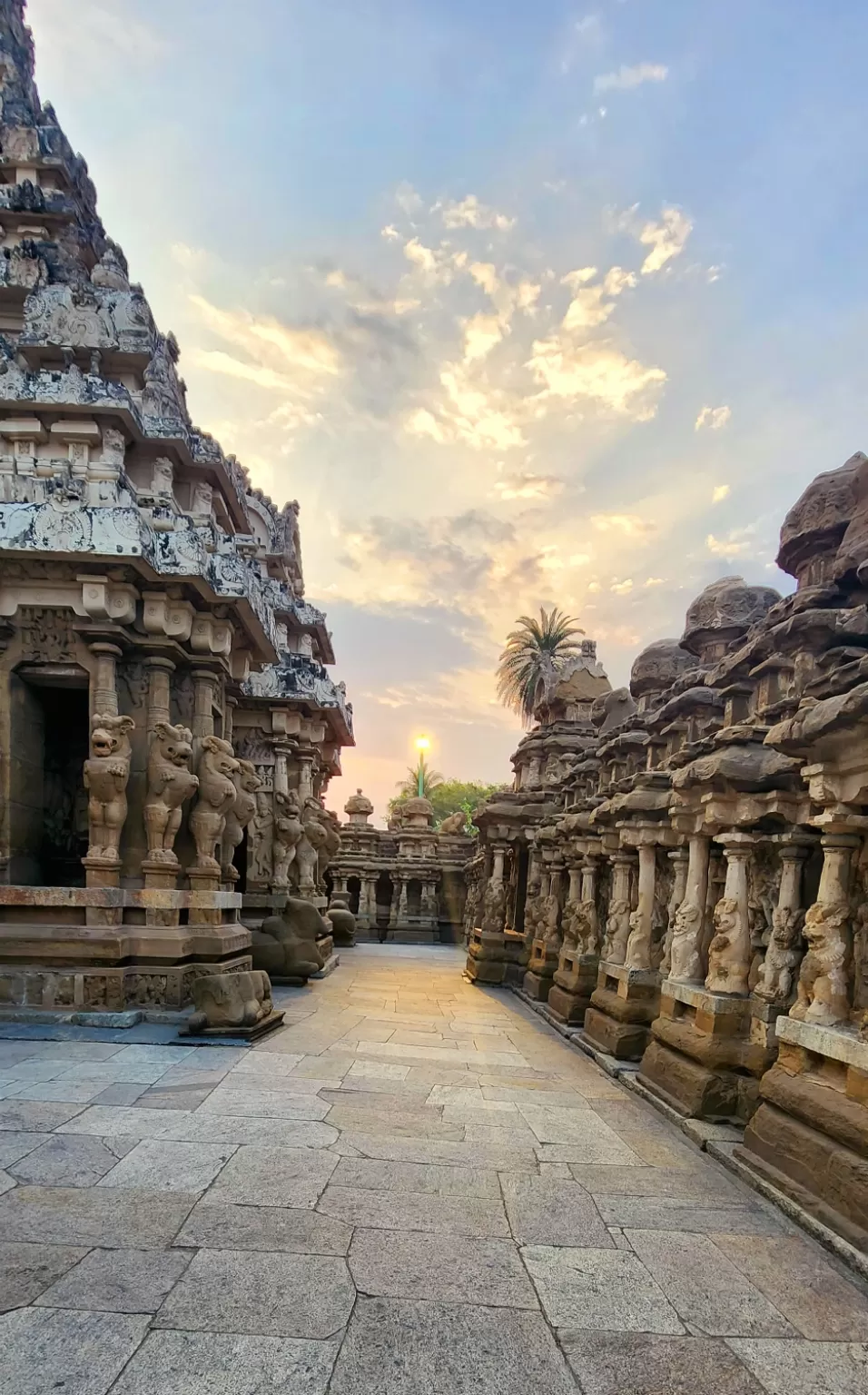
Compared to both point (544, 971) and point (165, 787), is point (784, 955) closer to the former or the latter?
point (165, 787)

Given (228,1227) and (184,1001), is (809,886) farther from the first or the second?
(184,1001)

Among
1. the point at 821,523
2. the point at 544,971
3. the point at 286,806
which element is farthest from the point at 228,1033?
the point at 286,806

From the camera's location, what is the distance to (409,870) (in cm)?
2800

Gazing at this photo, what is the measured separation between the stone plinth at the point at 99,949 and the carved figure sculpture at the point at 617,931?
4.14 meters

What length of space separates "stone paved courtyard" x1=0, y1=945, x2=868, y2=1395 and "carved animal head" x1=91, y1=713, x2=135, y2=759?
9.62 ft

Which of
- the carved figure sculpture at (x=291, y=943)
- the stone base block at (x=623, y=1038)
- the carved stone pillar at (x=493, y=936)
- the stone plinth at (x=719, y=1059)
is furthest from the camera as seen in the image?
the carved stone pillar at (x=493, y=936)

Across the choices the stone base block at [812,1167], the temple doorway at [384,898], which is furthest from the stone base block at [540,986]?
the temple doorway at [384,898]

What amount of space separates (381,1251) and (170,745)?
570 cm

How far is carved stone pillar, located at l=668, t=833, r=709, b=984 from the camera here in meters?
5.95

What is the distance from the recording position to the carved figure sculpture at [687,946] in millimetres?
5938

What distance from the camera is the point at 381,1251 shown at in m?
3.14

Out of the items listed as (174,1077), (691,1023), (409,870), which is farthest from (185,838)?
(409,870)

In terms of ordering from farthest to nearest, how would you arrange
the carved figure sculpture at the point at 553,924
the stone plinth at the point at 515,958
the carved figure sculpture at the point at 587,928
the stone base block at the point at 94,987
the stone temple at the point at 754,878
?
the stone plinth at the point at 515,958 < the carved figure sculpture at the point at 553,924 < the carved figure sculpture at the point at 587,928 < the stone base block at the point at 94,987 < the stone temple at the point at 754,878

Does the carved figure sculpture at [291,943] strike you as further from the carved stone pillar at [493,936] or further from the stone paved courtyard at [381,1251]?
the stone paved courtyard at [381,1251]
